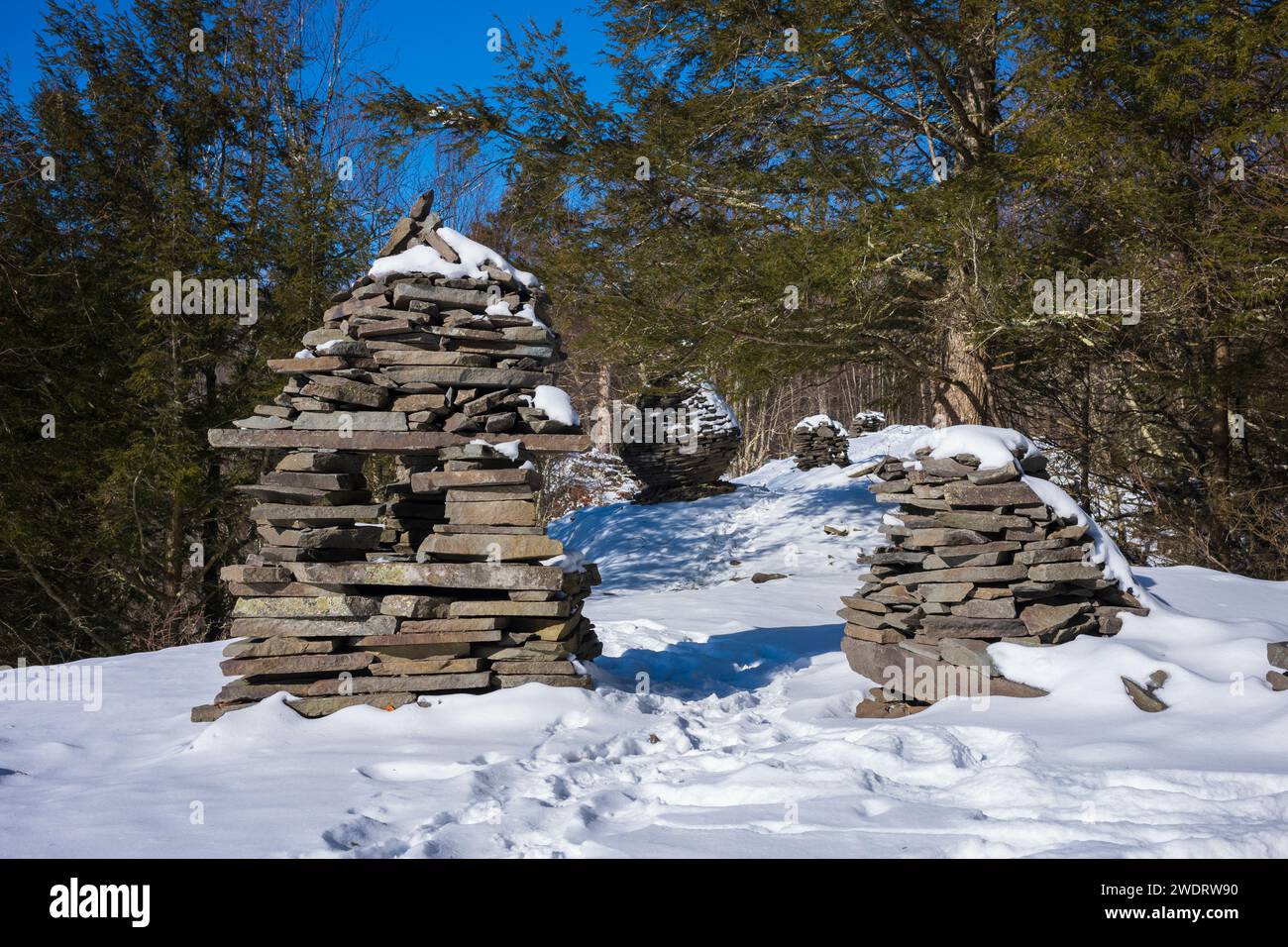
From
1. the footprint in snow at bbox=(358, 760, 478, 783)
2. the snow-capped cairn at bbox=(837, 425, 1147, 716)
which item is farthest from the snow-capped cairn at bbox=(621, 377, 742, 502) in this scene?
the footprint in snow at bbox=(358, 760, 478, 783)

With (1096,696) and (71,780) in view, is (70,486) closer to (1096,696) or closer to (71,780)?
(71,780)

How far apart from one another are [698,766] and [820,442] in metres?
15.1

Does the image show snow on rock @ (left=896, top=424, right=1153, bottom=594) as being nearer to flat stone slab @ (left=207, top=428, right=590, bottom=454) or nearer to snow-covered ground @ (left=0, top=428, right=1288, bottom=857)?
Result: snow-covered ground @ (left=0, top=428, right=1288, bottom=857)

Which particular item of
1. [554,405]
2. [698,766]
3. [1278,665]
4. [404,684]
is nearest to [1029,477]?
[1278,665]

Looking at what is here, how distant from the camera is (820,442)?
18.6 metres

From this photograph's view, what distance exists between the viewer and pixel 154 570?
12.0 metres

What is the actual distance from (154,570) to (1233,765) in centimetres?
1288

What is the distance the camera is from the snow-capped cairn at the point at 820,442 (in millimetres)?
18516

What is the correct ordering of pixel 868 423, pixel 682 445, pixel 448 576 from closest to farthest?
pixel 448 576 < pixel 682 445 < pixel 868 423

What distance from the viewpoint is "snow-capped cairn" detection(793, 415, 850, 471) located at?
18.5 m
